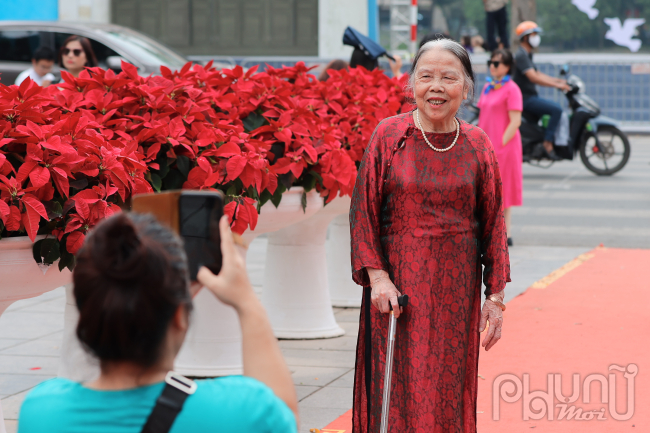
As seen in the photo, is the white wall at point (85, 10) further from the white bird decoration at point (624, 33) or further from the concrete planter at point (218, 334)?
the concrete planter at point (218, 334)

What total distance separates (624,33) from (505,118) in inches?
733

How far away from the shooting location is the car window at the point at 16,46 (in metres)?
11.8

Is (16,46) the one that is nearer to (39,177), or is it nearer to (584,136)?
(584,136)

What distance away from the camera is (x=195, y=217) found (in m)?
1.56

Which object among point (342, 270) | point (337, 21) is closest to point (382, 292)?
point (342, 270)

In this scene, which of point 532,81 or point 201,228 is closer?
point 201,228

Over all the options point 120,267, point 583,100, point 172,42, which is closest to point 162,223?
point 120,267

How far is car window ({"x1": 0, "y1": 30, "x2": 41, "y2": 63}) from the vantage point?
11827 millimetres

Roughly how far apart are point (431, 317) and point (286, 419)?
1.56 m

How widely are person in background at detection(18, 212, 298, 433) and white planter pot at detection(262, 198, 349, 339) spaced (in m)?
4.03

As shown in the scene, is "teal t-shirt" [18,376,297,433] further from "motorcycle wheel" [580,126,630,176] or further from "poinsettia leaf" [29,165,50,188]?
"motorcycle wheel" [580,126,630,176]

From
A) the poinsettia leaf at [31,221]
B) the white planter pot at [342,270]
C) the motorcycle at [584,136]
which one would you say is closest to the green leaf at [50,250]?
the poinsettia leaf at [31,221]

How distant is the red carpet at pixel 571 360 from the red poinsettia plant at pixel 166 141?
1235 millimetres

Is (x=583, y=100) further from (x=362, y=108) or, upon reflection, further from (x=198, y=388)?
(x=198, y=388)
